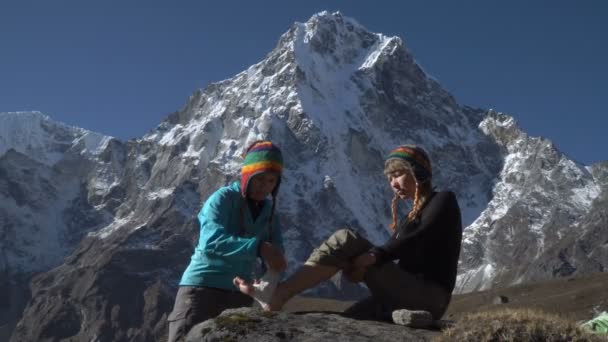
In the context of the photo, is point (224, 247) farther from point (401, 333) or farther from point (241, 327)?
point (401, 333)

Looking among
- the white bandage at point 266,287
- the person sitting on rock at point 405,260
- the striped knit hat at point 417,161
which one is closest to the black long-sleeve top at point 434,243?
the person sitting on rock at point 405,260

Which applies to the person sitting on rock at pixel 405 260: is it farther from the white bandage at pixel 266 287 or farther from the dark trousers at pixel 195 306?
the dark trousers at pixel 195 306

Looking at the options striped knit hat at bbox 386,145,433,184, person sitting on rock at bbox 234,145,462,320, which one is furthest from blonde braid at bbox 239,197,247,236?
striped knit hat at bbox 386,145,433,184

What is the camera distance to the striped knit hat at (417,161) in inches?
468

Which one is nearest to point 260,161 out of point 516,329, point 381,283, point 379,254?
point 379,254

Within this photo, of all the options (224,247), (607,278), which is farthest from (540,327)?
(607,278)

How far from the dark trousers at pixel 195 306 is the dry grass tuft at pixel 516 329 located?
3459 millimetres

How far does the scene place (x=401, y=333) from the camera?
32.1ft

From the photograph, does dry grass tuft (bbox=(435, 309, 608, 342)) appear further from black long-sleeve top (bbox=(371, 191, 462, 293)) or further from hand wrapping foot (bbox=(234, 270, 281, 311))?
hand wrapping foot (bbox=(234, 270, 281, 311))

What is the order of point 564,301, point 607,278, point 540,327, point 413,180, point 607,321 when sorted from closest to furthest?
point 540,327
point 607,321
point 413,180
point 564,301
point 607,278

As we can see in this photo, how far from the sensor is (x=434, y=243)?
11320 millimetres

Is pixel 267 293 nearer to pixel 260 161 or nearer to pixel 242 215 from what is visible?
pixel 242 215

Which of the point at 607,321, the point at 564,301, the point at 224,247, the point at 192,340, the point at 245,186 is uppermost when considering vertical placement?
the point at 564,301

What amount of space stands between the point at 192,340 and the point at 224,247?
2.05 m
